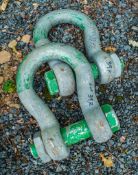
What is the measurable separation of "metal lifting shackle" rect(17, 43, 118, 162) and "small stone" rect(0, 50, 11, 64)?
32 cm

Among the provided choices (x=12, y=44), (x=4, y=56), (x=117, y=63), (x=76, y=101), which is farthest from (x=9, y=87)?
(x=117, y=63)

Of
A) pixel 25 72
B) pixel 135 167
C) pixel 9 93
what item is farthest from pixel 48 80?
pixel 135 167

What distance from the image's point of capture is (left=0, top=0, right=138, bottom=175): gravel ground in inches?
118

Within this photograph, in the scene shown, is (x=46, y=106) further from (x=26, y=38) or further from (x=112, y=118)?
(x=26, y=38)

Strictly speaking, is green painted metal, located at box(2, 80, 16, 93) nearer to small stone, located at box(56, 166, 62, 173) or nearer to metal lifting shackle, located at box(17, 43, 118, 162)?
metal lifting shackle, located at box(17, 43, 118, 162)

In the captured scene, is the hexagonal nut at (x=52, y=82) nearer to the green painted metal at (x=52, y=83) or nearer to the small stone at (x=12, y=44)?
the green painted metal at (x=52, y=83)

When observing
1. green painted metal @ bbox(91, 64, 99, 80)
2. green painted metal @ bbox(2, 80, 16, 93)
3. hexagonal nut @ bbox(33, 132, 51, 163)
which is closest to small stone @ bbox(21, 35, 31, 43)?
green painted metal @ bbox(2, 80, 16, 93)

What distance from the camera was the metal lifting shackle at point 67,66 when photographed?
2.86 m

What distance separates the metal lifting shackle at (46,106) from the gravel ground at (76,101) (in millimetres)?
204

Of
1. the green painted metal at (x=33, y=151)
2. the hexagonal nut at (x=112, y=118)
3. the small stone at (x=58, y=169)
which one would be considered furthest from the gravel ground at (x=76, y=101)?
the hexagonal nut at (x=112, y=118)

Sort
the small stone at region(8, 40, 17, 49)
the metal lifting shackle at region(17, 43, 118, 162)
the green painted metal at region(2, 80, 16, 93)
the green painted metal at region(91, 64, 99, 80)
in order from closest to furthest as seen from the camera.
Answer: the metal lifting shackle at region(17, 43, 118, 162), the green painted metal at region(91, 64, 99, 80), the green painted metal at region(2, 80, 16, 93), the small stone at region(8, 40, 17, 49)

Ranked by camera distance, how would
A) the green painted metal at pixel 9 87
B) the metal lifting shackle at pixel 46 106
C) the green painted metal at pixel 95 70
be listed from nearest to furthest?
the metal lifting shackle at pixel 46 106 < the green painted metal at pixel 95 70 < the green painted metal at pixel 9 87

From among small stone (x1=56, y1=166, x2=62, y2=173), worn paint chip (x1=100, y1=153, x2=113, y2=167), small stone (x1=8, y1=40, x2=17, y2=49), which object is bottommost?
worn paint chip (x1=100, y1=153, x2=113, y2=167)

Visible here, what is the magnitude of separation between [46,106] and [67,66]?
32 centimetres
